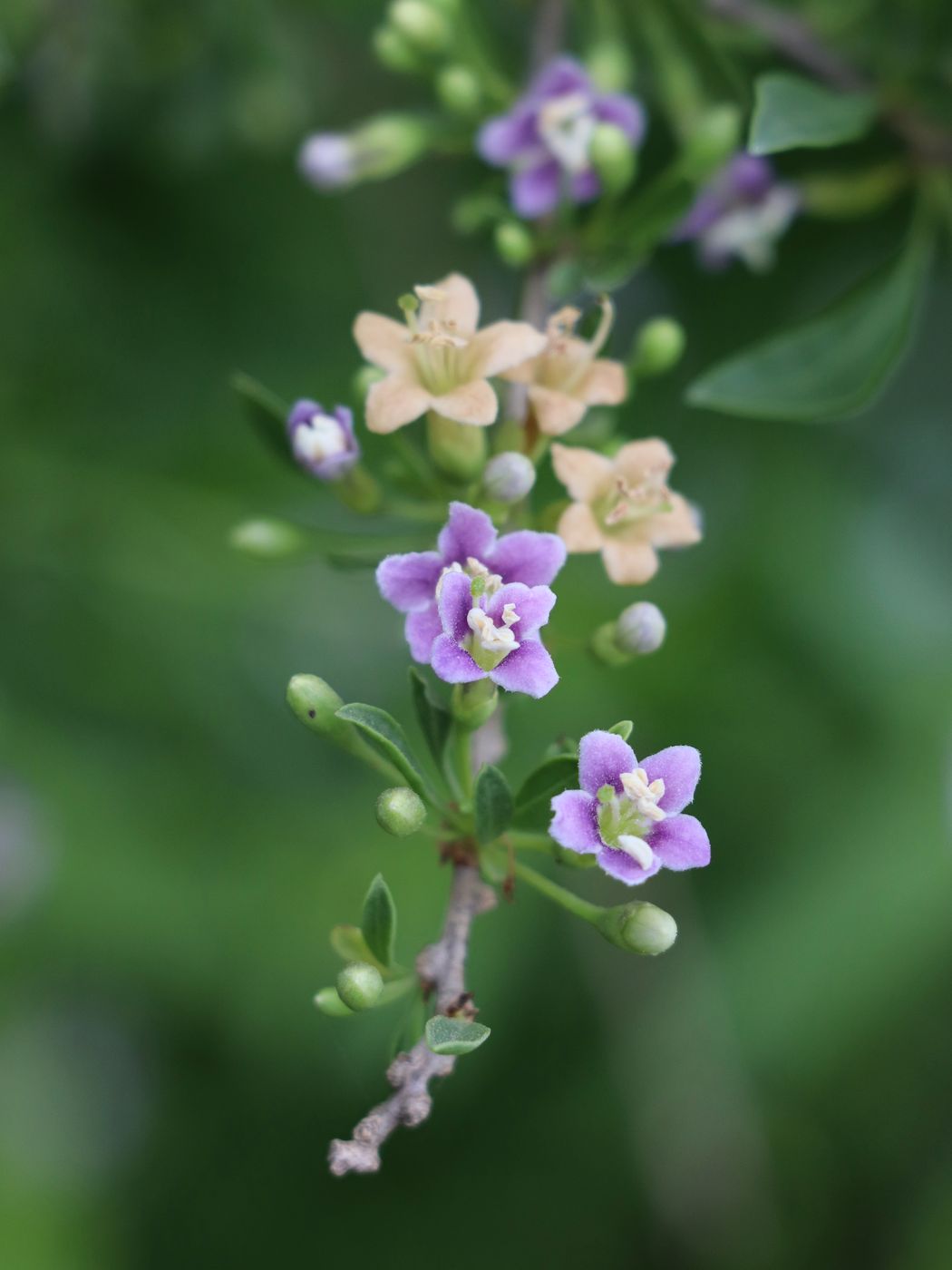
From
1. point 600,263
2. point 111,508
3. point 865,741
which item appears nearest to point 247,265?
point 111,508

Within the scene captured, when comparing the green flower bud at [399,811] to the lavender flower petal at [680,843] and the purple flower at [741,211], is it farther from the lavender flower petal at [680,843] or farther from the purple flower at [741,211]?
the purple flower at [741,211]

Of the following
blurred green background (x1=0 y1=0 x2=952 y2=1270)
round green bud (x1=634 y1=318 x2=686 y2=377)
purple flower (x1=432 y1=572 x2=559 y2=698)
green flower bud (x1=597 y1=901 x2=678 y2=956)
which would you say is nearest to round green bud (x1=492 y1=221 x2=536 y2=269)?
round green bud (x1=634 y1=318 x2=686 y2=377)

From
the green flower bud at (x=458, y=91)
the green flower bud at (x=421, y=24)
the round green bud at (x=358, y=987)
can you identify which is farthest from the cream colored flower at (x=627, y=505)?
the green flower bud at (x=421, y=24)

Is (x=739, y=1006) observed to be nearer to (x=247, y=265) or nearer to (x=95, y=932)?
(x=95, y=932)

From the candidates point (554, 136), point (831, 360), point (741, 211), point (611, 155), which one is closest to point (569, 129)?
point (554, 136)

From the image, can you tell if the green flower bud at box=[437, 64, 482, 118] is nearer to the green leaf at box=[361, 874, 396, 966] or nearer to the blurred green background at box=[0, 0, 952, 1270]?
the blurred green background at box=[0, 0, 952, 1270]
